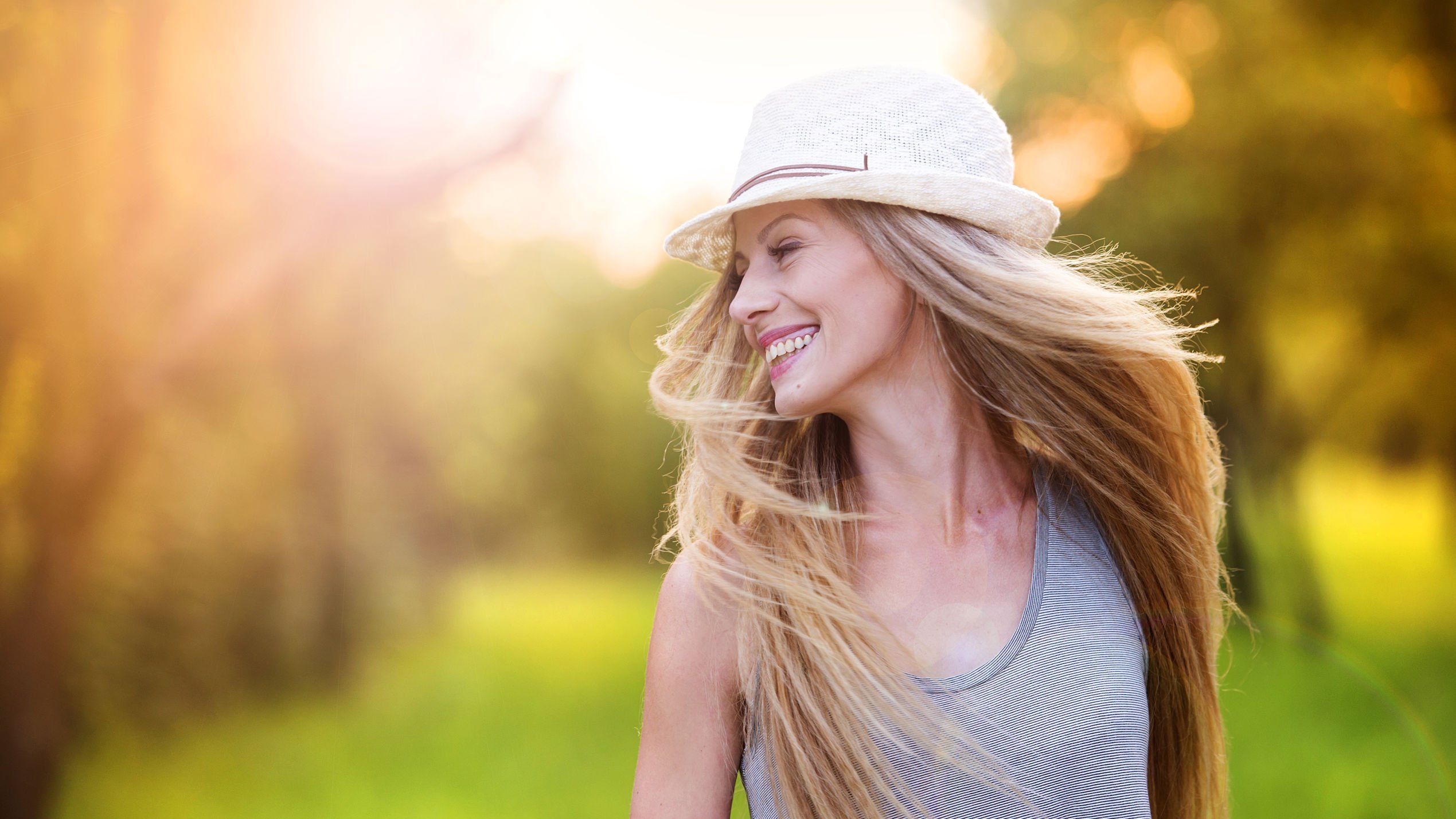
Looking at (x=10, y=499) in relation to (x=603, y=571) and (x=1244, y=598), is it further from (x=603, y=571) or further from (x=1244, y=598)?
(x=1244, y=598)

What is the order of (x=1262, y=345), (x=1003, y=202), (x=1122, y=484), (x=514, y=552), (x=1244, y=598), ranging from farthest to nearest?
(x=514, y=552) < (x=1244, y=598) < (x=1262, y=345) < (x=1122, y=484) < (x=1003, y=202)

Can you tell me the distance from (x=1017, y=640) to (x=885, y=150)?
891mm

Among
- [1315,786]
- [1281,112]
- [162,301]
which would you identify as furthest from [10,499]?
[1281,112]

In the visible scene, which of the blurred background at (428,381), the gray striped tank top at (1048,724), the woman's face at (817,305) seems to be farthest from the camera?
the blurred background at (428,381)

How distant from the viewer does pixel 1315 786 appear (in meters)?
6.68

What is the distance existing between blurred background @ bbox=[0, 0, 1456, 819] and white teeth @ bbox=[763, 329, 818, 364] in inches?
174

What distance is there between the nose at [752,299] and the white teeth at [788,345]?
0.21 feet

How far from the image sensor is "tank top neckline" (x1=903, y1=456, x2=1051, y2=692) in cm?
166

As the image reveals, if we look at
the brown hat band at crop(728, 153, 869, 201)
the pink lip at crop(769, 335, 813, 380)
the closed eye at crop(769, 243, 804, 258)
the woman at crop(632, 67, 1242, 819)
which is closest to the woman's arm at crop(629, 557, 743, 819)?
the woman at crop(632, 67, 1242, 819)

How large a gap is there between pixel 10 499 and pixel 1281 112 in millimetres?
8694

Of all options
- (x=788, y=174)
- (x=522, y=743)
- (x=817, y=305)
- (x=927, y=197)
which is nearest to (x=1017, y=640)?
(x=817, y=305)

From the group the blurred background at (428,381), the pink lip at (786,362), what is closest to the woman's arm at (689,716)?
the pink lip at (786,362)

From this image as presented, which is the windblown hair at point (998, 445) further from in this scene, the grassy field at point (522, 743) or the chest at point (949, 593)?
the grassy field at point (522, 743)

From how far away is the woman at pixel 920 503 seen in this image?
166 centimetres
